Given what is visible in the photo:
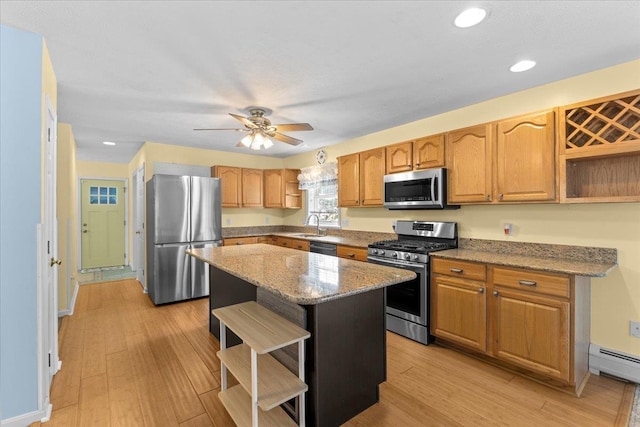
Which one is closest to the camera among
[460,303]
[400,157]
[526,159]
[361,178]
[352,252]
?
[526,159]

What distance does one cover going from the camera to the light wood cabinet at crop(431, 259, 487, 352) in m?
2.54

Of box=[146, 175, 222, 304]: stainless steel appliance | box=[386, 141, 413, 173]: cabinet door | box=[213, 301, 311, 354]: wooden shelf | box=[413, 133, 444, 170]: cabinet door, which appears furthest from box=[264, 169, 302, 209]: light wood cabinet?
box=[213, 301, 311, 354]: wooden shelf

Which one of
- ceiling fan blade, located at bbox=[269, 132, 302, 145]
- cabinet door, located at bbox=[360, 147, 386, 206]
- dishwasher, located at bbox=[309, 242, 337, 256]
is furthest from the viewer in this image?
dishwasher, located at bbox=[309, 242, 337, 256]

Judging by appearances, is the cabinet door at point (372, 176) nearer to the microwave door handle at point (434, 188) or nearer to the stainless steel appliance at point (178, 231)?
the microwave door handle at point (434, 188)

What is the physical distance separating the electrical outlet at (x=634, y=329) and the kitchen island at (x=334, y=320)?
188cm

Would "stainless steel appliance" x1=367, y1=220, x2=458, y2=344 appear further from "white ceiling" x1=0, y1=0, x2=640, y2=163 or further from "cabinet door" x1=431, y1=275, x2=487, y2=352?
"white ceiling" x1=0, y1=0, x2=640, y2=163

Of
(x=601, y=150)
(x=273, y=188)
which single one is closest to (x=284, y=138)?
(x=273, y=188)

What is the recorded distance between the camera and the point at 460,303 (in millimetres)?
2676

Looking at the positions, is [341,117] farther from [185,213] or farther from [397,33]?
[185,213]

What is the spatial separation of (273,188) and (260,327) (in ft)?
13.1

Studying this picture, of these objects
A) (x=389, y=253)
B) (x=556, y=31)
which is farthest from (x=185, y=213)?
(x=556, y=31)

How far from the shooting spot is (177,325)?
3.44 metres

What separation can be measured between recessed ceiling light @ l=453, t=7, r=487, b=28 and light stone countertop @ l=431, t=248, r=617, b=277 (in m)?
1.76

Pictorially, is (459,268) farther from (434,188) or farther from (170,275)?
(170,275)
